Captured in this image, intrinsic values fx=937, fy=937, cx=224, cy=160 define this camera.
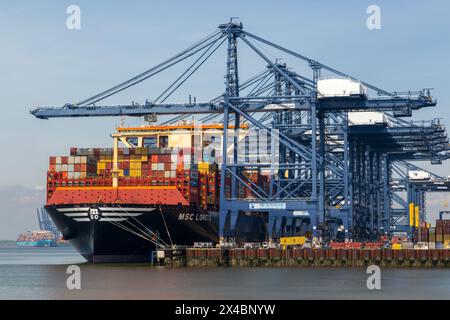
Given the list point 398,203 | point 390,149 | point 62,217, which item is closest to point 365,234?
point 390,149

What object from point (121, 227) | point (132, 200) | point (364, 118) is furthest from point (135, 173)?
point (364, 118)

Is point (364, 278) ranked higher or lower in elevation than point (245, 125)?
lower

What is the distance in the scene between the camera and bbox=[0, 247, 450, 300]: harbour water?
53719mm

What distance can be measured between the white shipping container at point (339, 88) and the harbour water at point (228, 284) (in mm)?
18940

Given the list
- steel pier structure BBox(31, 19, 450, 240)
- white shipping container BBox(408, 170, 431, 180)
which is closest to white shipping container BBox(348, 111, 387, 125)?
steel pier structure BBox(31, 19, 450, 240)

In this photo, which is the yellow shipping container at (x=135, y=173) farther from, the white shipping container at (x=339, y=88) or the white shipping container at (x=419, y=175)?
the white shipping container at (x=419, y=175)

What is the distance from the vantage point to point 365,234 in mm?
116188

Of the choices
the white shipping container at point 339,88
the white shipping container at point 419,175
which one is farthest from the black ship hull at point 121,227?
the white shipping container at point 419,175

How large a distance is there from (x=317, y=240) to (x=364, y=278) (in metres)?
20.8

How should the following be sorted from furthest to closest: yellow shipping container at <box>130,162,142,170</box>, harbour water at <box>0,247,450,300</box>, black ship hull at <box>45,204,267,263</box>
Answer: yellow shipping container at <box>130,162,142,170</box> → black ship hull at <box>45,204,267,263</box> → harbour water at <box>0,247,450,300</box>

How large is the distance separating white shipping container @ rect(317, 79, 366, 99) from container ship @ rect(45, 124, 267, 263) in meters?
14.3

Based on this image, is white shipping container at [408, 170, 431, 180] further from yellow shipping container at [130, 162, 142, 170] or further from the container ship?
yellow shipping container at [130, 162, 142, 170]

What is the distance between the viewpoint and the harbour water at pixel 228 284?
53.7 m
